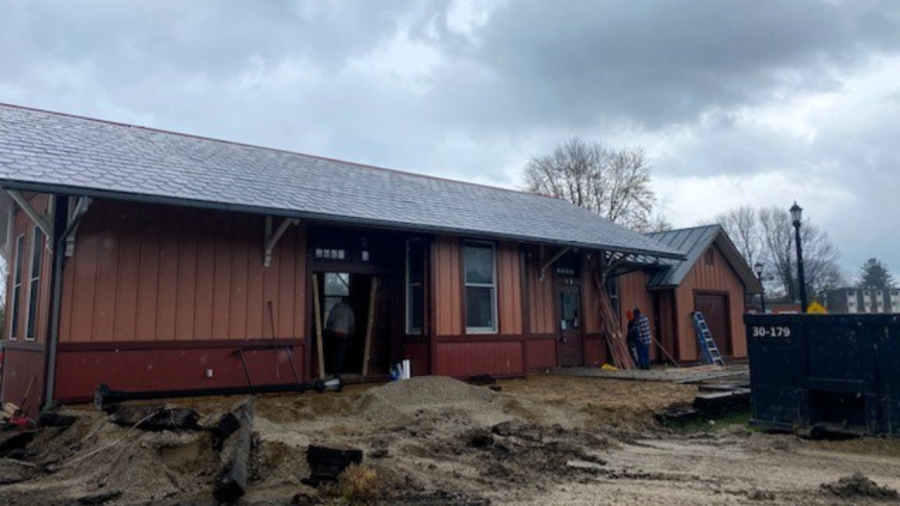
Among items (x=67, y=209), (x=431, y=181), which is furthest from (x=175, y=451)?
(x=431, y=181)

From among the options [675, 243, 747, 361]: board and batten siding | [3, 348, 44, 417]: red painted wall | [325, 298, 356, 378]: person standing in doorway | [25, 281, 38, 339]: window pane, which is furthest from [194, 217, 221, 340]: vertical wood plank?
[675, 243, 747, 361]: board and batten siding

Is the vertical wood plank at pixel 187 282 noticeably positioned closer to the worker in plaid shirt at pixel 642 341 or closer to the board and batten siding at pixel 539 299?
the board and batten siding at pixel 539 299

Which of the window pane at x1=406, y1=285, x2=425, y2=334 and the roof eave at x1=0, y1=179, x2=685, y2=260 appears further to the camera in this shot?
the window pane at x1=406, y1=285, x2=425, y2=334

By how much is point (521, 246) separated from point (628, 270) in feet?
15.2

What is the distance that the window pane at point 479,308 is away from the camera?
1248 cm

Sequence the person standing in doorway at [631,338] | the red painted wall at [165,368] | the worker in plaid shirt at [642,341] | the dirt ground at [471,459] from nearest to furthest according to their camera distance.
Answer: the dirt ground at [471,459]
the red painted wall at [165,368]
the worker in plaid shirt at [642,341]
the person standing in doorway at [631,338]

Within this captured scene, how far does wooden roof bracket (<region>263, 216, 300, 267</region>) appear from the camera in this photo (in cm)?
979

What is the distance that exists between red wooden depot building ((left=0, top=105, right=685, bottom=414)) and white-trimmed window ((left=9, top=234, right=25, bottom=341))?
0.07 m

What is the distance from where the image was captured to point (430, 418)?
8211mm

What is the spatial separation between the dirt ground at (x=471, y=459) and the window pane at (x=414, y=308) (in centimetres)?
304

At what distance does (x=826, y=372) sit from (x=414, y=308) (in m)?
7.12

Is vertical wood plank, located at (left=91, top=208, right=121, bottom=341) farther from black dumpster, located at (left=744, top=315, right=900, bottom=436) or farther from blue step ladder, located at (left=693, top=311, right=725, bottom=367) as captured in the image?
blue step ladder, located at (left=693, top=311, right=725, bottom=367)

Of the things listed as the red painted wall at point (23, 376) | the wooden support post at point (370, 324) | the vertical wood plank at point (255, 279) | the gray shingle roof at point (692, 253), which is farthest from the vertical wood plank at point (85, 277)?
the gray shingle roof at point (692, 253)

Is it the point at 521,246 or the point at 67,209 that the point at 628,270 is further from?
the point at 67,209
